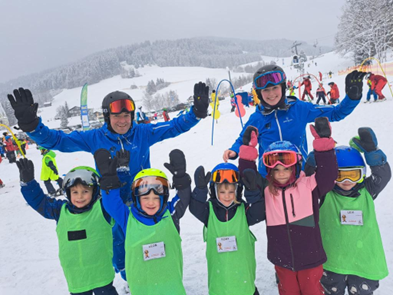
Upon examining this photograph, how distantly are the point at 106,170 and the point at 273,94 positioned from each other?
199 centimetres

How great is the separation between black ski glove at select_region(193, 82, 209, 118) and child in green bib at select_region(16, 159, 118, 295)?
56.2 inches

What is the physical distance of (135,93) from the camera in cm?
11375

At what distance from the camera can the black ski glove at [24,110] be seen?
2543 mm

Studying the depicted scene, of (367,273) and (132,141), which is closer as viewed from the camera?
(367,273)

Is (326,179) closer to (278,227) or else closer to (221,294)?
(278,227)

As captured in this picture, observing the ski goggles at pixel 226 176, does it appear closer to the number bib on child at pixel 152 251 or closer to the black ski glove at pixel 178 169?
the black ski glove at pixel 178 169

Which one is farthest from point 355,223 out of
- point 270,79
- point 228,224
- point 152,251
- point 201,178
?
point 152,251

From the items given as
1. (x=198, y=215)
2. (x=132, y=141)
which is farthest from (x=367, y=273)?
(x=132, y=141)

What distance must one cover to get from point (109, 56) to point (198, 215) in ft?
633

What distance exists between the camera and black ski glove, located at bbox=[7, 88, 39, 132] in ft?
→ 8.34

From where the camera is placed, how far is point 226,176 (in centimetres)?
253

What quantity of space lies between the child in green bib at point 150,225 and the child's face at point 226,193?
0.33m

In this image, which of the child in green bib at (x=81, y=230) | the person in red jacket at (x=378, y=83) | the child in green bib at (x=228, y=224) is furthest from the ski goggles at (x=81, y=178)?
the person in red jacket at (x=378, y=83)

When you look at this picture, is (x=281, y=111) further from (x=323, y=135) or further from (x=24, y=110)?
(x=24, y=110)
